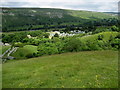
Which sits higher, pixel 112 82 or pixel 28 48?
pixel 112 82

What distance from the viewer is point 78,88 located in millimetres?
13422

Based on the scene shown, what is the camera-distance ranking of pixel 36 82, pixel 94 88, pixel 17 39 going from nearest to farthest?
pixel 94 88 < pixel 36 82 < pixel 17 39

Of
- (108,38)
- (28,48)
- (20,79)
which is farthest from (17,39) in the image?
(20,79)

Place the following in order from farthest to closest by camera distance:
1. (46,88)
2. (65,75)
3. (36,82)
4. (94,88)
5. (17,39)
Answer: (17,39)
(65,75)
(36,82)
(46,88)
(94,88)

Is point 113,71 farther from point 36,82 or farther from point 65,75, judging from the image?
point 36,82

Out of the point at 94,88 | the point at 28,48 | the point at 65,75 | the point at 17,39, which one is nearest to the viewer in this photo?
the point at 94,88

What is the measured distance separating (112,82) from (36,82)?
7929mm

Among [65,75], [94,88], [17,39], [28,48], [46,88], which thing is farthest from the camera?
[17,39]

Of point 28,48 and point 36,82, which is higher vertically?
point 36,82

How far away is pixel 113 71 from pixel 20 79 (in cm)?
1171

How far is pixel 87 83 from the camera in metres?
14.6

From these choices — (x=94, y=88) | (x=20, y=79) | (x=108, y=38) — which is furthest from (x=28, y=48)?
(x=94, y=88)

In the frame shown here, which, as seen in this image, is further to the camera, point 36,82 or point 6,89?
point 36,82

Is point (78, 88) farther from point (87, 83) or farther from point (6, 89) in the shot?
point (6, 89)
